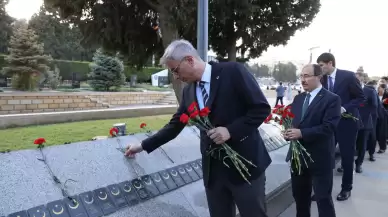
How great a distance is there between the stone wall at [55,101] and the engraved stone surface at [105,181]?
445 inches

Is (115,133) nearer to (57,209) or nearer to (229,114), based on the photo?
(57,209)

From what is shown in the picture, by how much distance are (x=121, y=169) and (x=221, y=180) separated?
3.43 ft

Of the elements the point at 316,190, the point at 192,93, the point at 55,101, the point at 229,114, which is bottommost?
the point at 55,101

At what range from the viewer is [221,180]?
1.89 m

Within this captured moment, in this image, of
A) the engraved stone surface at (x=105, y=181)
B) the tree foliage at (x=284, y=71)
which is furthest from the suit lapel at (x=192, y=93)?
the tree foliage at (x=284, y=71)

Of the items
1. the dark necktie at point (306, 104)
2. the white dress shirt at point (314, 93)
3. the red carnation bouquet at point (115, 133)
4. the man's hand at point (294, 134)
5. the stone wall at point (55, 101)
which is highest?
the white dress shirt at point (314, 93)

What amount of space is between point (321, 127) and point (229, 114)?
1.18 metres

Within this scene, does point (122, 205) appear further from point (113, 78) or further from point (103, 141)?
point (113, 78)

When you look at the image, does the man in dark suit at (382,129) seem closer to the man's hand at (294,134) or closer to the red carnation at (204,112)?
the man's hand at (294,134)

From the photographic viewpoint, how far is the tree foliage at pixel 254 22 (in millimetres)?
7414

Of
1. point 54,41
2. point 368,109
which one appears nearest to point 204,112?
point 368,109

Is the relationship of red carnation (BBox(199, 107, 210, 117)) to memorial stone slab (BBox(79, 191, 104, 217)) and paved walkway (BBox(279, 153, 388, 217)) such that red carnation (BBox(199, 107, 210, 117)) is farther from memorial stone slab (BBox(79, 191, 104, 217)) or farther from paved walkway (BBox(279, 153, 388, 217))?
paved walkway (BBox(279, 153, 388, 217))

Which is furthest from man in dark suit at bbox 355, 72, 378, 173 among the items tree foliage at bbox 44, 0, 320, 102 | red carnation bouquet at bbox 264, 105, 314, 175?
tree foliage at bbox 44, 0, 320, 102

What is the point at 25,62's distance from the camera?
2209 centimetres
